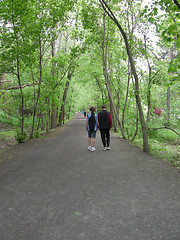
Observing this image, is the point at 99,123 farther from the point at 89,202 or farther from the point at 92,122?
the point at 89,202

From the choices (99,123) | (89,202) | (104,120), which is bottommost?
(89,202)

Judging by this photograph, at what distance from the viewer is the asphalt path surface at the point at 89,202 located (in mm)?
3076

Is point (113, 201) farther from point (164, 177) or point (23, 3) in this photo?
point (23, 3)

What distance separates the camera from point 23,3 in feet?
34.6

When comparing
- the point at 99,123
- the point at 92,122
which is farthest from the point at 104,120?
the point at 92,122

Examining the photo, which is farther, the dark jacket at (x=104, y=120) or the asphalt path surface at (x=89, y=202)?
the dark jacket at (x=104, y=120)

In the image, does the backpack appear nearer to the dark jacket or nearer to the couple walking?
the couple walking

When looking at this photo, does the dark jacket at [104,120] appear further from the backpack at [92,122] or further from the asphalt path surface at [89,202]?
the asphalt path surface at [89,202]

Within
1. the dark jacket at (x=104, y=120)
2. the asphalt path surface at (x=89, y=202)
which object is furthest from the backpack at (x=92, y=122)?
the asphalt path surface at (x=89, y=202)

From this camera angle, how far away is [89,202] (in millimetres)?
4086

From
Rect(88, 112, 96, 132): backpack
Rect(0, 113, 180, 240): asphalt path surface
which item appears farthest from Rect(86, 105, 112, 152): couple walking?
Rect(0, 113, 180, 240): asphalt path surface

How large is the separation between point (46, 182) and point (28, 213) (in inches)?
66.1

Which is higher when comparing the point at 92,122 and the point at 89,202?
the point at 92,122

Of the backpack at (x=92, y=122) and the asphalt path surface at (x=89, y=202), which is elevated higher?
the backpack at (x=92, y=122)
